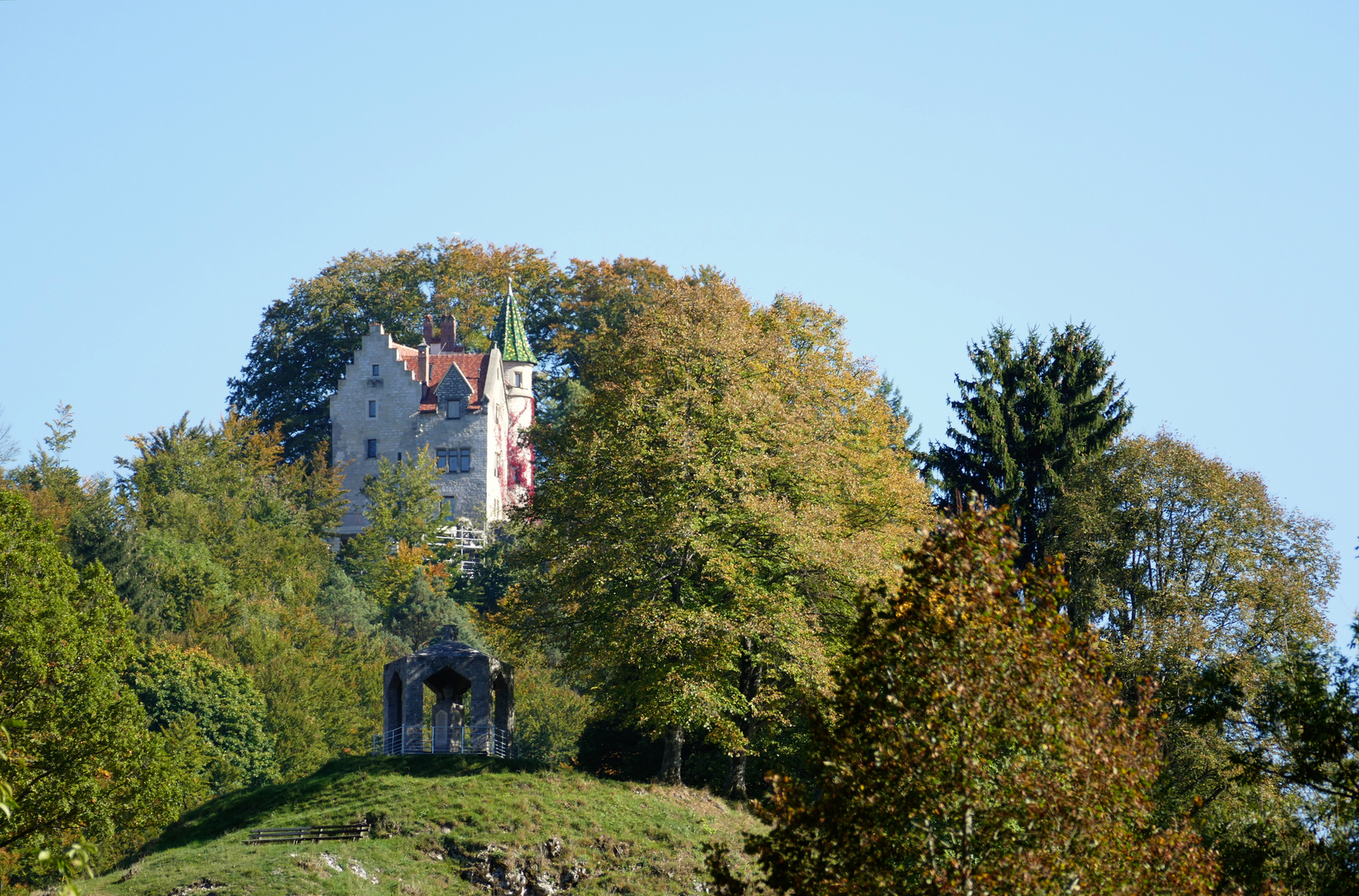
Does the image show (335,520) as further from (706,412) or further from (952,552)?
(952,552)

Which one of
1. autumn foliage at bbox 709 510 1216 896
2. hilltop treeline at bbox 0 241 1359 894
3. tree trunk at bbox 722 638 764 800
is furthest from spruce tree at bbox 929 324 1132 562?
autumn foliage at bbox 709 510 1216 896

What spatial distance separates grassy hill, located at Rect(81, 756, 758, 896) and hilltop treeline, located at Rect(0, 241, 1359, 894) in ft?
6.04

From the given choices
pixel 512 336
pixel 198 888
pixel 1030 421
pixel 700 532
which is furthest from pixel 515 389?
pixel 198 888

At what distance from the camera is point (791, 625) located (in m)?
36.1

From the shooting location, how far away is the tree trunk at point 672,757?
3728cm

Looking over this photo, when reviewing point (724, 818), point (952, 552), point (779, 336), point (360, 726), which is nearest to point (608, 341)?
point (779, 336)

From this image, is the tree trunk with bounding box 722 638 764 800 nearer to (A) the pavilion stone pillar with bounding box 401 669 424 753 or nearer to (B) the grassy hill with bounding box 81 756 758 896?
(B) the grassy hill with bounding box 81 756 758 896

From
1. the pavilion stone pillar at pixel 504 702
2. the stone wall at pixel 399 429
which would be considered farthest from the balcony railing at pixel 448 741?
the stone wall at pixel 399 429

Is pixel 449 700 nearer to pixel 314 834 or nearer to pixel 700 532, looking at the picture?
pixel 314 834

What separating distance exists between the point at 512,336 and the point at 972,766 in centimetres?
8011

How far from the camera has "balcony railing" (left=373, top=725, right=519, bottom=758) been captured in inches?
1549

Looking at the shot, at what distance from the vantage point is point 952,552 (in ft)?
48.6

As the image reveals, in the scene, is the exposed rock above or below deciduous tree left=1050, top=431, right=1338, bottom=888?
below

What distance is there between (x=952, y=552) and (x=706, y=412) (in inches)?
941
